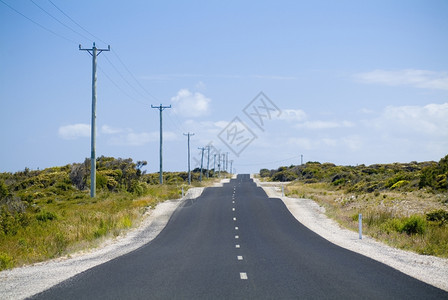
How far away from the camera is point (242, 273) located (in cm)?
1241

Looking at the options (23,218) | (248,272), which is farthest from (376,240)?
(23,218)

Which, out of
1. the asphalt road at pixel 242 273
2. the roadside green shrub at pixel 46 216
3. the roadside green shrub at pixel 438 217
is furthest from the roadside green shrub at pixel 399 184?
the roadside green shrub at pixel 46 216

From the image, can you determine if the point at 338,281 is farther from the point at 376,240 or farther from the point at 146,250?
the point at 376,240

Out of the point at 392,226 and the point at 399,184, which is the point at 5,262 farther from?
the point at 399,184

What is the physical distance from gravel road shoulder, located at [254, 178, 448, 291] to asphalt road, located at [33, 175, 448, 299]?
1.85 ft

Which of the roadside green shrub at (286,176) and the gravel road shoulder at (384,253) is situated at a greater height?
the roadside green shrub at (286,176)

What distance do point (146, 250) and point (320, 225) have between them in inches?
511

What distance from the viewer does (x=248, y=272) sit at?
12.6m

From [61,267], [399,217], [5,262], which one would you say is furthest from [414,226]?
[5,262]

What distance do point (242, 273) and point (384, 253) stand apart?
6.86 metres

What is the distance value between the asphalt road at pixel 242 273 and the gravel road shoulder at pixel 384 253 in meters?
0.57

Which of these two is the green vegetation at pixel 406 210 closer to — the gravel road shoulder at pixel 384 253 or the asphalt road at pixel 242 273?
the gravel road shoulder at pixel 384 253

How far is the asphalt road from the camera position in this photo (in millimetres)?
9930

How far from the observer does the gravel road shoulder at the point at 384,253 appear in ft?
41.0
